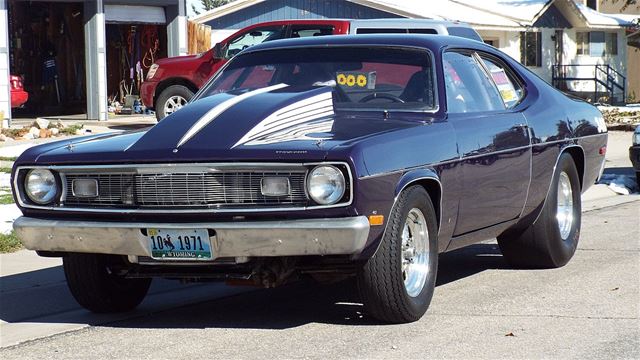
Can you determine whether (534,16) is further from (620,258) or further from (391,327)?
(391,327)

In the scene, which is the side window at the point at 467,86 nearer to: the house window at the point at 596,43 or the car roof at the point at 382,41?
the car roof at the point at 382,41

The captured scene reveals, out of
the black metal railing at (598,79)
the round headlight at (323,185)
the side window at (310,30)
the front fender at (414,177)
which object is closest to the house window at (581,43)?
the black metal railing at (598,79)

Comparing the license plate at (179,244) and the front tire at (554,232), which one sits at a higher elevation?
the license plate at (179,244)

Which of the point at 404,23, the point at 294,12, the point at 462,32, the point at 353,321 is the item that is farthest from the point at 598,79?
the point at 353,321

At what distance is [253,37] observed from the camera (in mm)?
20422

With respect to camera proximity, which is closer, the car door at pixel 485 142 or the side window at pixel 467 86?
the car door at pixel 485 142

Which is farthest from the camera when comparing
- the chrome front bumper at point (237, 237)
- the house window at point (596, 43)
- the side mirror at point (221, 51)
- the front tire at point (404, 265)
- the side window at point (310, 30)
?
the house window at point (596, 43)

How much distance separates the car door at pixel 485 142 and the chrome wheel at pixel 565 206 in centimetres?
88

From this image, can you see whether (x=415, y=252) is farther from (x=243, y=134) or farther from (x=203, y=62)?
(x=203, y=62)

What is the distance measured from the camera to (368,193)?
19.7 ft

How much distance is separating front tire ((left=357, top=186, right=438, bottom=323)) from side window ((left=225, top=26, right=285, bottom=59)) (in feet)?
43.5

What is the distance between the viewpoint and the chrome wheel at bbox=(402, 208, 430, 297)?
21.5 feet

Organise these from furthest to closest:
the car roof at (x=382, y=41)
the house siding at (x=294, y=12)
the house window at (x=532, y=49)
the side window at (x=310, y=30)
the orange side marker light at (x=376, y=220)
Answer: the house window at (x=532, y=49) < the house siding at (x=294, y=12) < the side window at (x=310, y=30) < the car roof at (x=382, y=41) < the orange side marker light at (x=376, y=220)

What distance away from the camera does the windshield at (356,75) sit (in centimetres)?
727
